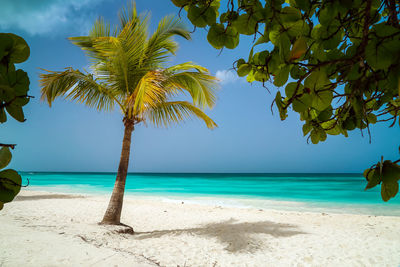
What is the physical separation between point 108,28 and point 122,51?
3.17ft

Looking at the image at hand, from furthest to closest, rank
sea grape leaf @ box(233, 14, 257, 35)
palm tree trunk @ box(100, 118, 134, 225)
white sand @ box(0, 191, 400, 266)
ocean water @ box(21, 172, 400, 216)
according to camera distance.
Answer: ocean water @ box(21, 172, 400, 216) < palm tree trunk @ box(100, 118, 134, 225) < white sand @ box(0, 191, 400, 266) < sea grape leaf @ box(233, 14, 257, 35)

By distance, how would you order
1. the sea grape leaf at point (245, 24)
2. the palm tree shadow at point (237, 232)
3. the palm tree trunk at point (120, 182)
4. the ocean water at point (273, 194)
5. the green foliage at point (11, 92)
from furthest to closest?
the ocean water at point (273, 194) → the palm tree trunk at point (120, 182) → the palm tree shadow at point (237, 232) → the sea grape leaf at point (245, 24) → the green foliage at point (11, 92)

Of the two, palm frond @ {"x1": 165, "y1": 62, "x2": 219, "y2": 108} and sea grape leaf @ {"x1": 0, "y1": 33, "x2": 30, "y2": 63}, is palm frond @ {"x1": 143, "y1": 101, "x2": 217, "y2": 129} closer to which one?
palm frond @ {"x1": 165, "y1": 62, "x2": 219, "y2": 108}

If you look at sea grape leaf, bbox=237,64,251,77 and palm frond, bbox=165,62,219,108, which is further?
palm frond, bbox=165,62,219,108

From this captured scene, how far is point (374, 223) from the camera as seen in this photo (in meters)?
6.14

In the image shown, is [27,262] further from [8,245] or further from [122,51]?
[122,51]

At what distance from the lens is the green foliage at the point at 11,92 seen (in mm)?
344

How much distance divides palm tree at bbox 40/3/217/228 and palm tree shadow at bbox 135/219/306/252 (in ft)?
4.12

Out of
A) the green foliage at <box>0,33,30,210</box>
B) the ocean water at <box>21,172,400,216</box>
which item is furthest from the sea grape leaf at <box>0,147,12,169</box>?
the ocean water at <box>21,172,400,216</box>

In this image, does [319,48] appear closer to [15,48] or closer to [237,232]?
[15,48]

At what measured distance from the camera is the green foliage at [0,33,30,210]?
0.34 metres

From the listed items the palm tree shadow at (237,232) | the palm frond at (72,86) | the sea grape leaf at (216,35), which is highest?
the palm frond at (72,86)

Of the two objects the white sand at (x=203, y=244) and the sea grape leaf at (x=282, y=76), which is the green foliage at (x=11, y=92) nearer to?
the sea grape leaf at (x=282, y=76)

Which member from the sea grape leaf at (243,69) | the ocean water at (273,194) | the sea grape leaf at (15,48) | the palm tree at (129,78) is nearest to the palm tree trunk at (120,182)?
the palm tree at (129,78)
